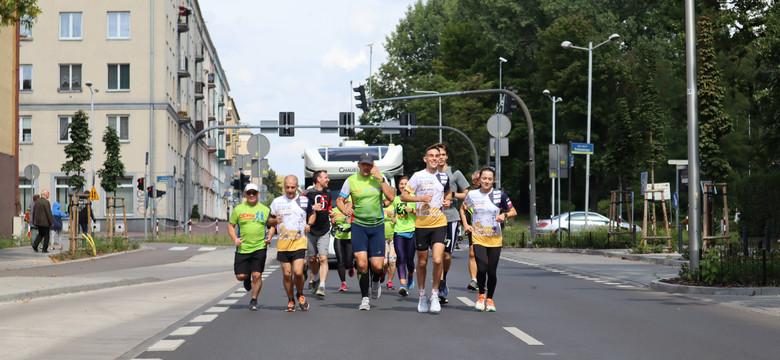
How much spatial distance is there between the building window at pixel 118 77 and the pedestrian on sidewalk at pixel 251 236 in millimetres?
48972

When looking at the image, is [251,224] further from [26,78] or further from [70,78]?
[26,78]

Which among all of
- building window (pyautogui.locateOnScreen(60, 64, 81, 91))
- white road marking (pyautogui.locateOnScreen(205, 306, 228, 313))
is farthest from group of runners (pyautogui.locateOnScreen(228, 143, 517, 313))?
building window (pyautogui.locateOnScreen(60, 64, 81, 91))

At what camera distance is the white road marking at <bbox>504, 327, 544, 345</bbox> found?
10.2 metres

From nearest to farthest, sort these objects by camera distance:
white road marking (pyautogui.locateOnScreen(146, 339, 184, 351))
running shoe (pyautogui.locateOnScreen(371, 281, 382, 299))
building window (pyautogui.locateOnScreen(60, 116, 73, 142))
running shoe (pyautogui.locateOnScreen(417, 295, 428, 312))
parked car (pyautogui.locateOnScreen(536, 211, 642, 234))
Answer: white road marking (pyautogui.locateOnScreen(146, 339, 184, 351)), running shoe (pyautogui.locateOnScreen(417, 295, 428, 312)), running shoe (pyautogui.locateOnScreen(371, 281, 382, 299)), parked car (pyautogui.locateOnScreen(536, 211, 642, 234)), building window (pyautogui.locateOnScreen(60, 116, 73, 142))

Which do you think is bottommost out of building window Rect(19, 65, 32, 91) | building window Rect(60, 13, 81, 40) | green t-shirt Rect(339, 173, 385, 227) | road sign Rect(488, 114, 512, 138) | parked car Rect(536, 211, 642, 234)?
parked car Rect(536, 211, 642, 234)

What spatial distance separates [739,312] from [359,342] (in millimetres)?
5798

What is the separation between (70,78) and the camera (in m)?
60.8

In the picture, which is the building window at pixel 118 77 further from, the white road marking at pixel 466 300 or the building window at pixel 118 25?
the white road marking at pixel 466 300

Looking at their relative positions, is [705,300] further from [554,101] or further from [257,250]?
[554,101]

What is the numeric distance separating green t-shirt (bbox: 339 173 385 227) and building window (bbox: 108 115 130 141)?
162 ft

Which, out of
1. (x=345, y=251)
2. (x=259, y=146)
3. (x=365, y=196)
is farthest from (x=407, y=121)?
(x=365, y=196)

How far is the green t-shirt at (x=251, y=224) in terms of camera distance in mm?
13688

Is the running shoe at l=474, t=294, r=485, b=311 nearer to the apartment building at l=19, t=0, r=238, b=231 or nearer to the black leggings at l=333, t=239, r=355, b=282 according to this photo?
the black leggings at l=333, t=239, r=355, b=282

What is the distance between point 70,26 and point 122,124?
243 inches
